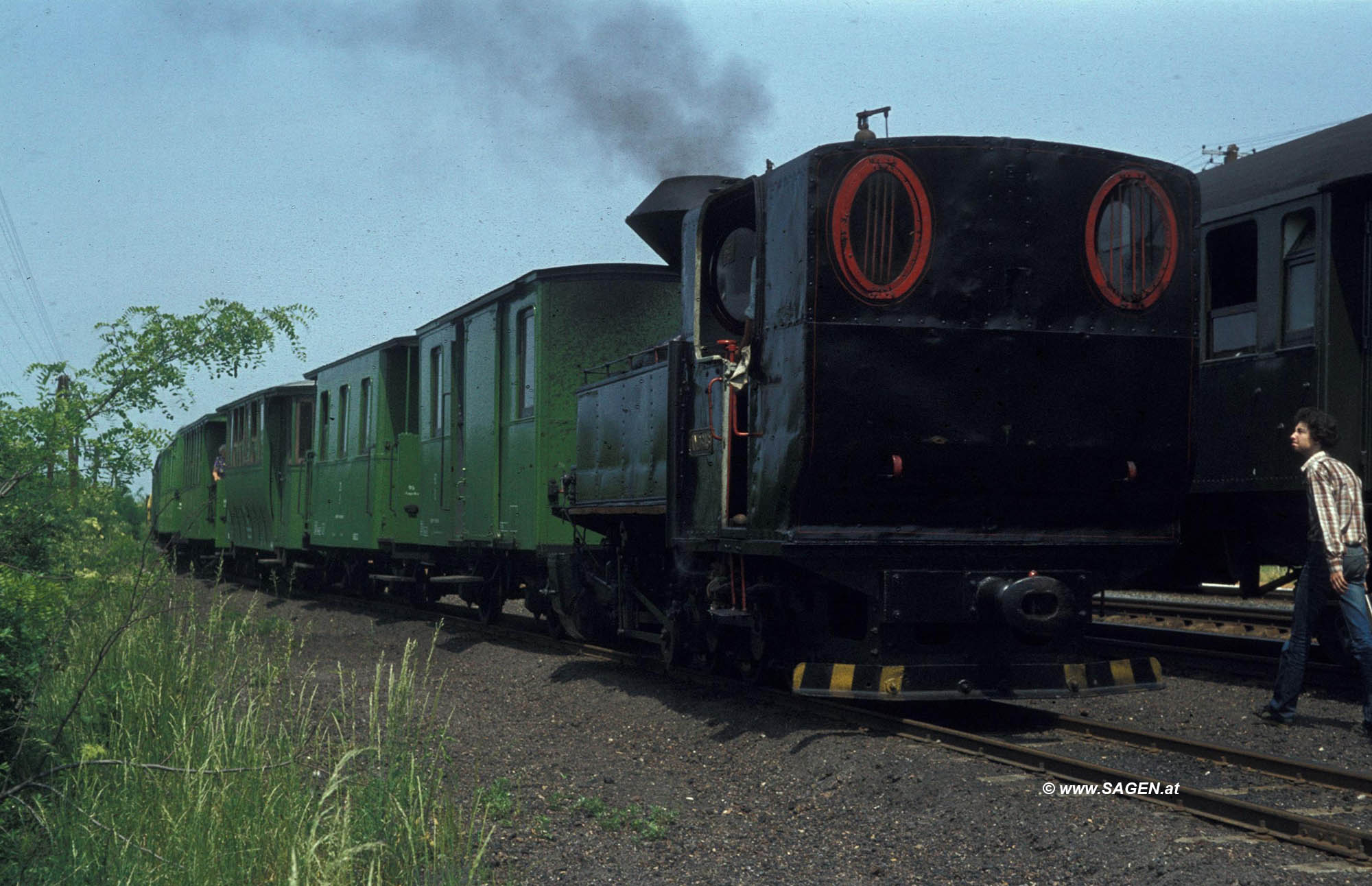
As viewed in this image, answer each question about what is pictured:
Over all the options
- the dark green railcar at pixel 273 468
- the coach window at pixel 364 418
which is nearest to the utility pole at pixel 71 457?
the coach window at pixel 364 418

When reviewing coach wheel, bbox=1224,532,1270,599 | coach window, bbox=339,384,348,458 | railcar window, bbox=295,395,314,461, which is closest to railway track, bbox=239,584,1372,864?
coach wheel, bbox=1224,532,1270,599

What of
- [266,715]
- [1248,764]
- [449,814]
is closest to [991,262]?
[1248,764]

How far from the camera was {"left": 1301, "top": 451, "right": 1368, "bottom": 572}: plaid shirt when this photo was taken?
727 centimetres

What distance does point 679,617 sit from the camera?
911 centimetres

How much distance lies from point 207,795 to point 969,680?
4.00 metres

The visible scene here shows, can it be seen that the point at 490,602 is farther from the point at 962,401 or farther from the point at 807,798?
the point at 807,798

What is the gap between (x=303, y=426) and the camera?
76.3ft

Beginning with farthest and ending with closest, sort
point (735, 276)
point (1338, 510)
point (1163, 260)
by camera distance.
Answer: point (735, 276) < point (1163, 260) < point (1338, 510)

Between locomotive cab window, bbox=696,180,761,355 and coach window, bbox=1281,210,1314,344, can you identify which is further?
coach window, bbox=1281,210,1314,344

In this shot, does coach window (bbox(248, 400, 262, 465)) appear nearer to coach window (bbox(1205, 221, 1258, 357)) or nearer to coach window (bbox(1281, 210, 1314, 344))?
coach window (bbox(1205, 221, 1258, 357))

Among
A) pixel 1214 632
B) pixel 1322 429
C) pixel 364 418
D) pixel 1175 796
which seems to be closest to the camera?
pixel 1175 796

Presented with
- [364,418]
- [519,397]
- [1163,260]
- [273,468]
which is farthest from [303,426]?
[1163,260]

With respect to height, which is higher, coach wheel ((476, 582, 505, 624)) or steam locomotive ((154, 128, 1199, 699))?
steam locomotive ((154, 128, 1199, 699))

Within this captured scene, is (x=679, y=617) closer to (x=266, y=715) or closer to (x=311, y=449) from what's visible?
(x=266, y=715)
